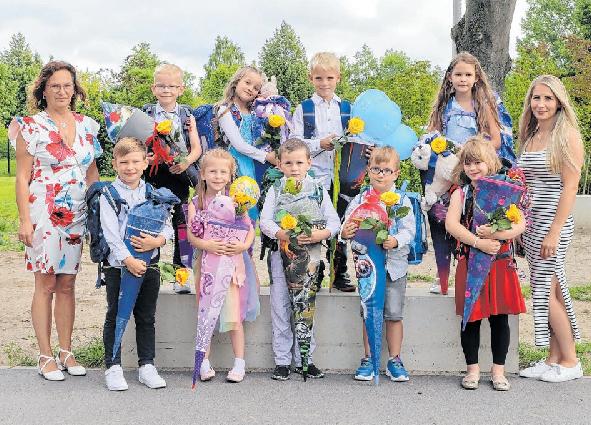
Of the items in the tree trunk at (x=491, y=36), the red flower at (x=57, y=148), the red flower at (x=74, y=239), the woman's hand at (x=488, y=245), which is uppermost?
the tree trunk at (x=491, y=36)

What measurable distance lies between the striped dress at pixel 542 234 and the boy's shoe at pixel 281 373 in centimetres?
173

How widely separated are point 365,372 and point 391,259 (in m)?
0.79

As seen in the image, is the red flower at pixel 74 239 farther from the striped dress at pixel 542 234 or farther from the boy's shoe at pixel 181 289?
the striped dress at pixel 542 234

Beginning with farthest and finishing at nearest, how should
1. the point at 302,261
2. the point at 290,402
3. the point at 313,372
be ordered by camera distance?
1. the point at 313,372
2. the point at 302,261
3. the point at 290,402

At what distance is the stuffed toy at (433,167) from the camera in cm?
486

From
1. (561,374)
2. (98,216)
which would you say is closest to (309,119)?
(98,216)

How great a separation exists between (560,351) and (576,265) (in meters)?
5.67

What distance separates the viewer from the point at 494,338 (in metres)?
4.56

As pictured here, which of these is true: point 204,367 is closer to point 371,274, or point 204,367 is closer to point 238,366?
point 238,366

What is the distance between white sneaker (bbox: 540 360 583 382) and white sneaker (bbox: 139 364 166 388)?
8.57 ft

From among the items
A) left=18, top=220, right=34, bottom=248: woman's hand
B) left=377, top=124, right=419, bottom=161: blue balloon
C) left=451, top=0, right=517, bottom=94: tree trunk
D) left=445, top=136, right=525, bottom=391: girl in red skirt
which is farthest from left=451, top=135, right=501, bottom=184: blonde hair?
left=451, top=0, right=517, bottom=94: tree trunk

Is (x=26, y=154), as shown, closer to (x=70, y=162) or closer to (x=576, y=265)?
(x=70, y=162)

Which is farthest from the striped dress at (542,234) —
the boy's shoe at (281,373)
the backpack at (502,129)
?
the boy's shoe at (281,373)

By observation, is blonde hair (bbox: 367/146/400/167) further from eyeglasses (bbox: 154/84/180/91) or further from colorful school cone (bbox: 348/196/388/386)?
eyeglasses (bbox: 154/84/180/91)
